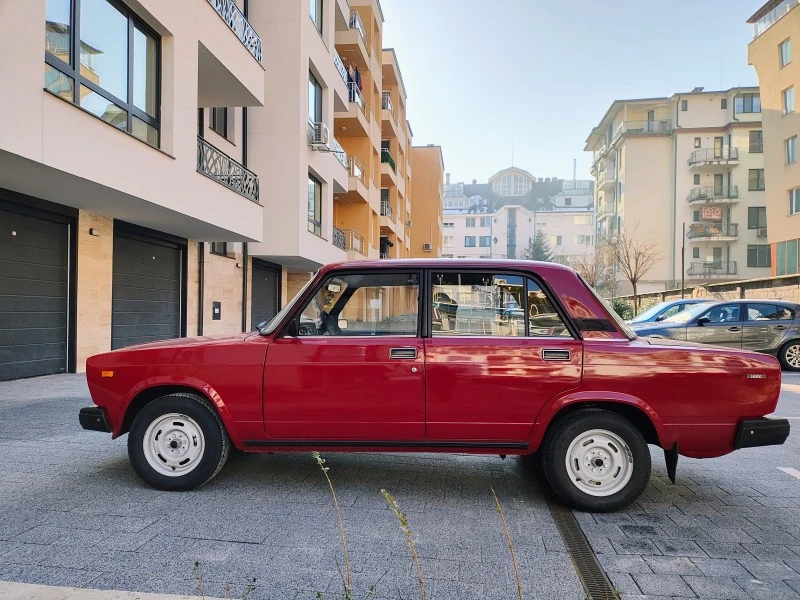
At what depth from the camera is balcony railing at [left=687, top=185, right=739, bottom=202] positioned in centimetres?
4822

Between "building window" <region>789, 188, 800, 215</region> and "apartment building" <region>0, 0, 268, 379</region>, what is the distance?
2771 cm

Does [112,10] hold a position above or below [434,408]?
above

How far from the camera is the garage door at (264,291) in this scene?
17789mm

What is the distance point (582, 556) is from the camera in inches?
119

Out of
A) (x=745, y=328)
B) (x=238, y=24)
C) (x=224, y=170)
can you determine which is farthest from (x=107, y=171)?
(x=745, y=328)

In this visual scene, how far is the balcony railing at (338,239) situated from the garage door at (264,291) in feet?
9.47

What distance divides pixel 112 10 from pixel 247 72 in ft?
13.5

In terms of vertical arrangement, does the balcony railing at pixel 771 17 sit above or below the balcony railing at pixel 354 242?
above

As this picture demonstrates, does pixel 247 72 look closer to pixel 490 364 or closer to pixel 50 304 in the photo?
pixel 50 304

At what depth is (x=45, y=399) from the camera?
7516mm

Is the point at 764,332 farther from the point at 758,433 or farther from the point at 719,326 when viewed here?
the point at 758,433

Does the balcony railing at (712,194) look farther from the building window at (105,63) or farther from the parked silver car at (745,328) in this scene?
the building window at (105,63)

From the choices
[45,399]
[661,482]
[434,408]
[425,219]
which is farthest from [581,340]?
[425,219]

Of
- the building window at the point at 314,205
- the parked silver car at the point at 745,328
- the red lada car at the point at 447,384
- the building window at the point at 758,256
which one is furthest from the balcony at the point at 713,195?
the red lada car at the point at 447,384
